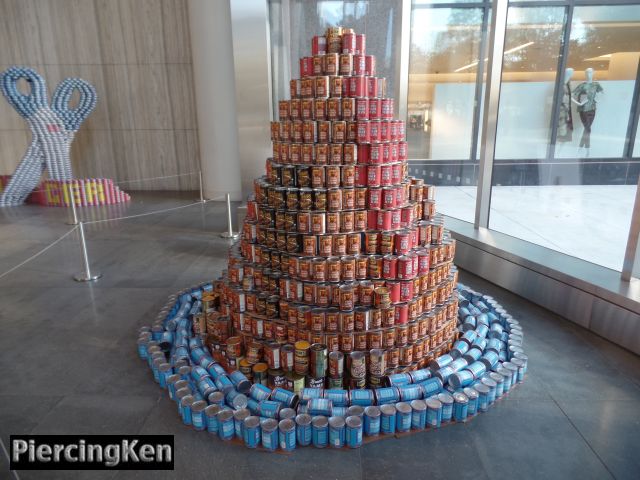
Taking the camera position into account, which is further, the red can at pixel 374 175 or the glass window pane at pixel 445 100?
the glass window pane at pixel 445 100

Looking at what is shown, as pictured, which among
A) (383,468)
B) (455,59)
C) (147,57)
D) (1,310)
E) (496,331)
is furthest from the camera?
(147,57)

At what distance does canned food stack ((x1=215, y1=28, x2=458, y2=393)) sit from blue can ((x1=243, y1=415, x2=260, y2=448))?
0.55 m

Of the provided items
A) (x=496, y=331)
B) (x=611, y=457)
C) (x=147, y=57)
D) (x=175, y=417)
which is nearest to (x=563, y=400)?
(x=611, y=457)

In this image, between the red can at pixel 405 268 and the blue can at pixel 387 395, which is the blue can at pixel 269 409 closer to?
the blue can at pixel 387 395

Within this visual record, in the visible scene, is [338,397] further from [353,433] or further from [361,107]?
[361,107]

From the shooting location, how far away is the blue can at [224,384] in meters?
3.79

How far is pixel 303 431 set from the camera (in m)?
3.37

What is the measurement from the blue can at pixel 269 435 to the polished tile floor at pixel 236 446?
2.7 inches

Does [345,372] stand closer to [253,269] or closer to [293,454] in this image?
[293,454]

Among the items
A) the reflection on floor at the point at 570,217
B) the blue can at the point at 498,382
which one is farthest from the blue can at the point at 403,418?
the reflection on floor at the point at 570,217

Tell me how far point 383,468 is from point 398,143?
2917mm

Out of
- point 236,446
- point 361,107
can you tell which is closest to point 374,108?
point 361,107

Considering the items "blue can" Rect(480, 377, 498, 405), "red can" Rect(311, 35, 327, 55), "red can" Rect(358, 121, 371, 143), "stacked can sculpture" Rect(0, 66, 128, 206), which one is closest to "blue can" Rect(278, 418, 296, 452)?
"blue can" Rect(480, 377, 498, 405)

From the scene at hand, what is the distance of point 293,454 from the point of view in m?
3.32
